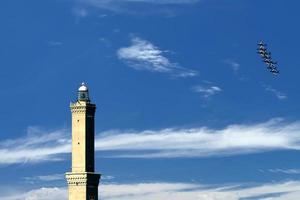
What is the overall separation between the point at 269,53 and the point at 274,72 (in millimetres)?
5754

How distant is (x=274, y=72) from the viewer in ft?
454

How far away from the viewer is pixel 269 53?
143125 mm
